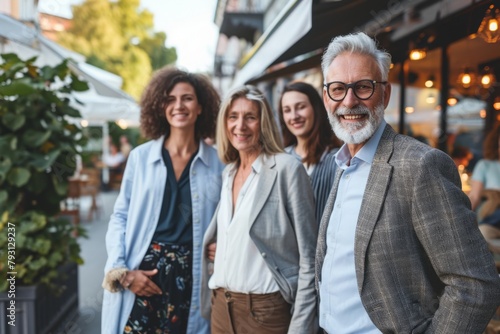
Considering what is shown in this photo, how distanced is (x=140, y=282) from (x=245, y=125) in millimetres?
1063

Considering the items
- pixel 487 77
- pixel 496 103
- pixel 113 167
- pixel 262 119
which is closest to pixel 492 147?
pixel 487 77

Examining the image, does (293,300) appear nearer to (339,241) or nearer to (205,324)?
(339,241)

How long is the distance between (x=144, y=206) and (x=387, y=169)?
158 centimetres

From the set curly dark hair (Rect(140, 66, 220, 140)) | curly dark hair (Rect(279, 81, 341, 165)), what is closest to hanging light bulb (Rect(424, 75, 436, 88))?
curly dark hair (Rect(279, 81, 341, 165))

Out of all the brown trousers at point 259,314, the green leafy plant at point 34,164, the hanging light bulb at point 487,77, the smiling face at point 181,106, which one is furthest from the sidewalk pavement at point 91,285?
the hanging light bulb at point 487,77

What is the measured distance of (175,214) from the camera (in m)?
2.56

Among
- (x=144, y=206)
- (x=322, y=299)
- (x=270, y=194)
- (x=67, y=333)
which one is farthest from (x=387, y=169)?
(x=67, y=333)

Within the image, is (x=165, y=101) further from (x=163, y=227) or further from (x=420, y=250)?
(x=420, y=250)

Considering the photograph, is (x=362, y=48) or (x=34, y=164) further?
(x=34, y=164)

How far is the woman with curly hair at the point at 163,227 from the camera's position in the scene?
8.09 feet

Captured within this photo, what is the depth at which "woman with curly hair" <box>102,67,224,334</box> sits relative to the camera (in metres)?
2.47

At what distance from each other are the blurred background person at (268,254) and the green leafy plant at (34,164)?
6.49 feet

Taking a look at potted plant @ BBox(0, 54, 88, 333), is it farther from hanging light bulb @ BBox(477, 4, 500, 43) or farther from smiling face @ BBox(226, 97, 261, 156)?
hanging light bulb @ BBox(477, 4, 500, 43)

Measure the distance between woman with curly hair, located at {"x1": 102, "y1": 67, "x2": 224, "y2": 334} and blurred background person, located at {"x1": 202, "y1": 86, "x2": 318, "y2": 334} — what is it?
12.8 inches
